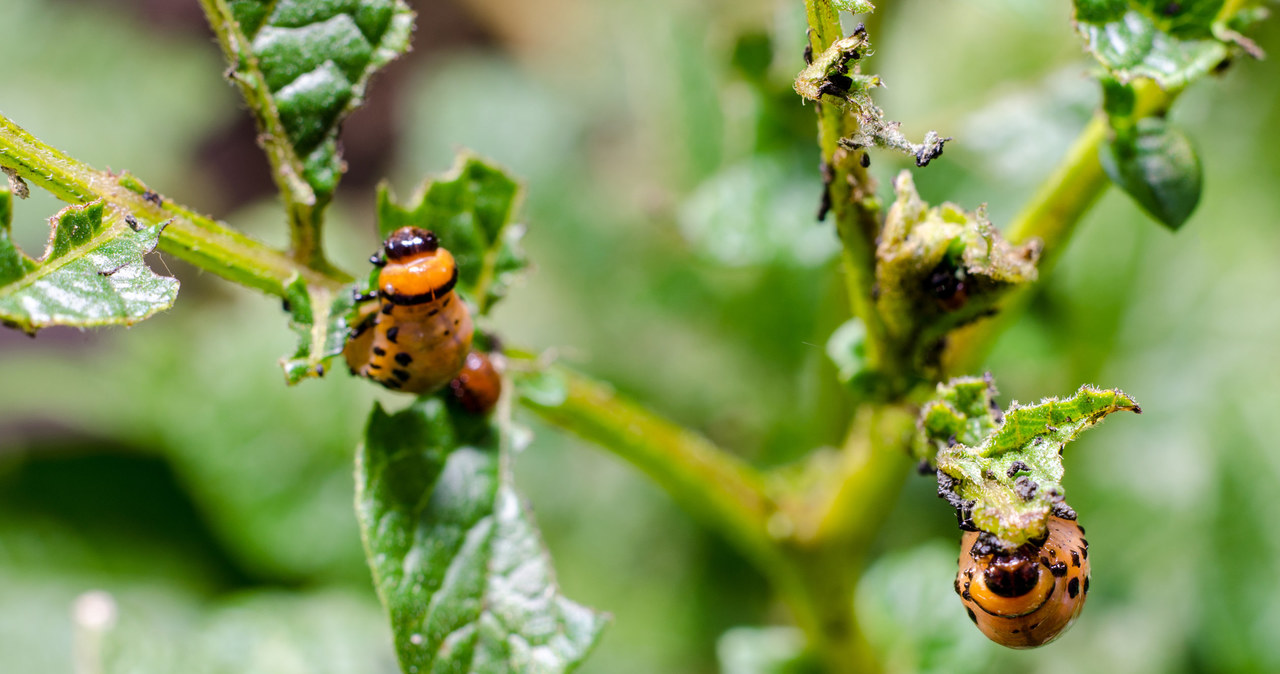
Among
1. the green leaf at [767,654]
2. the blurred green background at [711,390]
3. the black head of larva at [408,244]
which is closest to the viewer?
the black head of larva at [408,244]

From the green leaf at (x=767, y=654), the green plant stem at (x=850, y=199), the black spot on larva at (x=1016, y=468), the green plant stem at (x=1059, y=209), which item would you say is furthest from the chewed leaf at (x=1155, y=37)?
the green leaf at (x=767, y=654)

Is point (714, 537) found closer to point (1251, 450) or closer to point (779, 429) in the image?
point (779, 429)

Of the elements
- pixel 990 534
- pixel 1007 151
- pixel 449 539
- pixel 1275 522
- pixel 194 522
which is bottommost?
pixel 194 522

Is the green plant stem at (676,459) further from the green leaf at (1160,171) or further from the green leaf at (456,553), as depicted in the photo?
the green leaf at (1160,171)

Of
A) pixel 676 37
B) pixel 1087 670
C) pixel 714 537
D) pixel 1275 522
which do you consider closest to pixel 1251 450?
pixel 1275 522

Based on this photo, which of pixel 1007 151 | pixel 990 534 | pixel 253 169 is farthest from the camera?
pixel 253 169

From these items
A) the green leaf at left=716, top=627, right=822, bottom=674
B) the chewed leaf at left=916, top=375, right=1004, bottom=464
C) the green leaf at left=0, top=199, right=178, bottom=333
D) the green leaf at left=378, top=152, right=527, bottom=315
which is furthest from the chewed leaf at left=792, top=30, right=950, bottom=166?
the green leaf at left=716, top=627, right=822, bottom=674

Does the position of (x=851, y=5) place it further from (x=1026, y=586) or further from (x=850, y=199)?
(x=1026, y=586)
